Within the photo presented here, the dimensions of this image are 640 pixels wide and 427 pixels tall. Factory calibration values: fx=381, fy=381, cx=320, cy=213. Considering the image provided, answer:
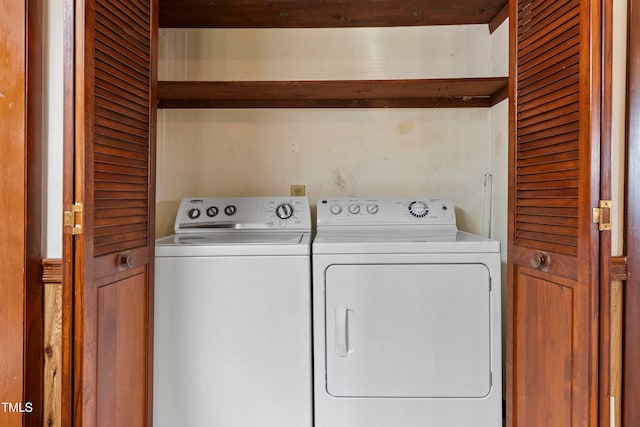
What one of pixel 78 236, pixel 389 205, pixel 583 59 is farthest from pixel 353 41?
pixel 78 236

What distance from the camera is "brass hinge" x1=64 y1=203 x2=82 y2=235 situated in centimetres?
96

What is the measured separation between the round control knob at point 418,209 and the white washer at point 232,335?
704 mm

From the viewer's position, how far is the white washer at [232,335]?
1.43 meters

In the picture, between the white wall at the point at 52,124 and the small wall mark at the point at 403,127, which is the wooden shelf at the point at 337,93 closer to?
the small wall mark at the point at 403,127

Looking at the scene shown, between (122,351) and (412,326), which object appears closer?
(122,351)

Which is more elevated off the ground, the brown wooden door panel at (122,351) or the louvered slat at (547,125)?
the louvered slat at (547,125)

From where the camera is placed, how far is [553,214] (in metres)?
1.05

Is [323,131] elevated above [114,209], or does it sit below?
above

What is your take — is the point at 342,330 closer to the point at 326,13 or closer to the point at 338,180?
the point at 338,180

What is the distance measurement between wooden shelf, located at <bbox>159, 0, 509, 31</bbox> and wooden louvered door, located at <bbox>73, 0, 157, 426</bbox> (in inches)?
26.5

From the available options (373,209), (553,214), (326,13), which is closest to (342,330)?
(373,209)

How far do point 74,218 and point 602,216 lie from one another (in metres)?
1.30

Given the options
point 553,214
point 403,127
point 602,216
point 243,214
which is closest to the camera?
point 602,216

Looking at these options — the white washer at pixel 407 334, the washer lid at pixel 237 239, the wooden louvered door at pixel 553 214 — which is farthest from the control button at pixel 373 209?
the wooden louvered door at pixel 553 214
